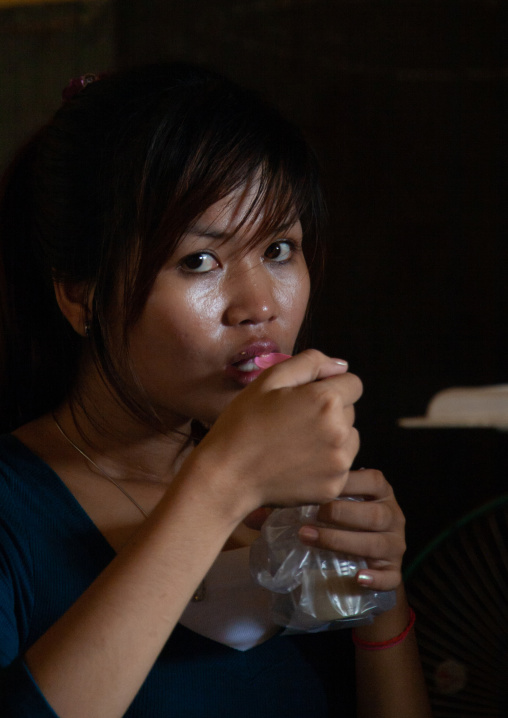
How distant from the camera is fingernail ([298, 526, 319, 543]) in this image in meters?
0.72

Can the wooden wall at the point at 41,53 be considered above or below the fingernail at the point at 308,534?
above

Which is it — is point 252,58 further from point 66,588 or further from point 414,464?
point 66,588

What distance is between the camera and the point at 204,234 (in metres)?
0.76

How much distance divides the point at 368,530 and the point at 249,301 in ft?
0.97

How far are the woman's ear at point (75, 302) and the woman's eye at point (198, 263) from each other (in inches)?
5.5

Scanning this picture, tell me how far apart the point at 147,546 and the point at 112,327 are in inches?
12.3

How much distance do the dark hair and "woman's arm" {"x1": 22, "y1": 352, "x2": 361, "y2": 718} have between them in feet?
0.74

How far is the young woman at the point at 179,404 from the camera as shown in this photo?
631 millimetres

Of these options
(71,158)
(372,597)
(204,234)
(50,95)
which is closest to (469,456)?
(372,597)

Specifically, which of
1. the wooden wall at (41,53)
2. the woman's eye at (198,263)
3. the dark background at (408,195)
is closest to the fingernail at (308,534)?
the woman's eye at (198,263)

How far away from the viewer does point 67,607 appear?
2.45 ft

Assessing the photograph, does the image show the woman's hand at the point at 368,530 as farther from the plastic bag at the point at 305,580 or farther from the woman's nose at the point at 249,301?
the woman's nose at the point at 249,301

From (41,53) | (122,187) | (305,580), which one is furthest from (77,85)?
(41,53)

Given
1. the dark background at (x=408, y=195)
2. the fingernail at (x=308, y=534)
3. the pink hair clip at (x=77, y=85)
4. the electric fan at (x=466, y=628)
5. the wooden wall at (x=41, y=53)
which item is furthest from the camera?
the wooden wall at (x=41, y=53)
